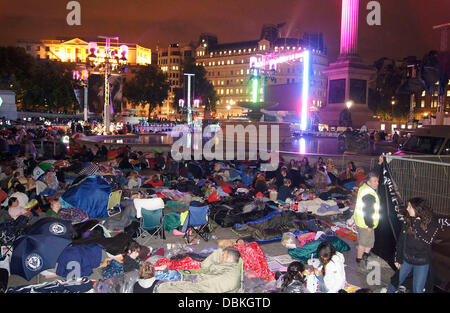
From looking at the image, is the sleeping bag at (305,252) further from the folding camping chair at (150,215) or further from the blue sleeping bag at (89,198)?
the blue sleeping bag at (89,198)

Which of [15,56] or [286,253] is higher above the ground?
[15,56]

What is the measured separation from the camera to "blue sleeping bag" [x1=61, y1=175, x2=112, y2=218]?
28.3 ft

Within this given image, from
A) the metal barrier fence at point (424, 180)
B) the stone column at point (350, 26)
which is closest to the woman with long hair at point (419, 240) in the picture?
the metal barrier fence at point (424, 180)

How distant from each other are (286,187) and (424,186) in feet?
13.8

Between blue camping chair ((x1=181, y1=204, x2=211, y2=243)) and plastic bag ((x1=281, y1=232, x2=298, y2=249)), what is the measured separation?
1598 mm

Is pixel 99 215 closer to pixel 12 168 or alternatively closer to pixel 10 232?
pixel 10 232

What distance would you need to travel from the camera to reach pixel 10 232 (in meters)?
6.46

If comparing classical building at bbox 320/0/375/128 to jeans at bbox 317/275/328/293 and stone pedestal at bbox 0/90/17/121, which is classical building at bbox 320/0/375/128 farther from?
stone pedestal at bbox 0/90/17/121

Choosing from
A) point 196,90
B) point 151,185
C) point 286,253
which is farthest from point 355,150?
point 196,90

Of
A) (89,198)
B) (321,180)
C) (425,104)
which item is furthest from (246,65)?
(89,198)

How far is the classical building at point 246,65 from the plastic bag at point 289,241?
92989 mm

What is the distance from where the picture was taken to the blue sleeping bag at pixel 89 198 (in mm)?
8633

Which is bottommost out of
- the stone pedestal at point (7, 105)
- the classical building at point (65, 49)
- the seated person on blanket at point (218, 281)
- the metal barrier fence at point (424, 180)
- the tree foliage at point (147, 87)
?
the seated person on blanket at point (218, 281)

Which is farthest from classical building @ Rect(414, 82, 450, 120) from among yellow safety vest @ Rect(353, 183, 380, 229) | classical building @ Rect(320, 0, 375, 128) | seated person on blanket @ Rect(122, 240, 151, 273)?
seated person on blanket @ Rect(122, 240, 151, 273)
